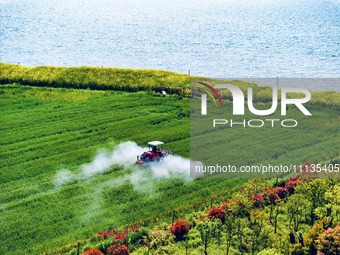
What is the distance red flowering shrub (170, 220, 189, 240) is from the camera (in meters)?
34.6

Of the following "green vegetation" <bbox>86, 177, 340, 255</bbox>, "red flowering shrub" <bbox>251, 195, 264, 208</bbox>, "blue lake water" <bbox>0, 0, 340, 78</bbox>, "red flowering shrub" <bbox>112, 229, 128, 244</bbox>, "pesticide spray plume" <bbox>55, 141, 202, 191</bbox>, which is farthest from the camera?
"blue lake water" <bbox>0, 0, 340, 78</bbox>

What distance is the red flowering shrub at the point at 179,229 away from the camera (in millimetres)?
34625

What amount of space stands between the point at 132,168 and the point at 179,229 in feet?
30.1

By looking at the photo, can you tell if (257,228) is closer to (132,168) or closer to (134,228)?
(134,228)

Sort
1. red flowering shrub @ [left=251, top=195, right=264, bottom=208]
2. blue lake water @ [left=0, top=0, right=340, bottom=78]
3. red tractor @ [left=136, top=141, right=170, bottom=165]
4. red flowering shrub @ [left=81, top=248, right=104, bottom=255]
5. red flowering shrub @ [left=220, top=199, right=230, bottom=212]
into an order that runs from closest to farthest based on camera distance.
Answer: red flowering shrub @ [left=81, top=248, right=104, bottom=255] < red flowering shrub @ [left=220, top=199, right=230, bottom=212] < red flowering shrub @ [left=251, top=195, right=264, bottom=208] < red tractor @ [left=136, top=141, right=170, bottom=165] < blue lake water @ [left=0, top=0, right=340, bottom=78]

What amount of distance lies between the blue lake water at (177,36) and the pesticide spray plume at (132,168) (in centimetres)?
3323

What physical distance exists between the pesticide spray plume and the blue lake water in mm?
33231

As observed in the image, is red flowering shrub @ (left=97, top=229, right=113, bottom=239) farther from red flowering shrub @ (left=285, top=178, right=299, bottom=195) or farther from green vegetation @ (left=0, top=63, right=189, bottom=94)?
green vegetation @ (left=0, top=63, right=189, bottom=94)

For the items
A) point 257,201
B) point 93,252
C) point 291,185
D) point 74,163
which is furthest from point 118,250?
point 74,163

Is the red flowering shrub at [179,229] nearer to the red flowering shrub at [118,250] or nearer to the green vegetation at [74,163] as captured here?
the green vegetation at [74,163]

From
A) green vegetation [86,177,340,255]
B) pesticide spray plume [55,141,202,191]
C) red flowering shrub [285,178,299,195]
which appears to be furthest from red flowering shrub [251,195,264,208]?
pesticide spray plume [55,141,202,191]

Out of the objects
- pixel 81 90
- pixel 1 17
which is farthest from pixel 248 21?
pixel 81 90

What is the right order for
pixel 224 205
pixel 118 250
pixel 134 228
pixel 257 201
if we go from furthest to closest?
pixel 257 201 < pixel 224 205 < pixel 134 228 < pixel 118 250

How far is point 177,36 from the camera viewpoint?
105000 mm
